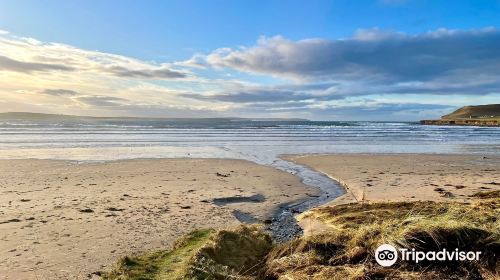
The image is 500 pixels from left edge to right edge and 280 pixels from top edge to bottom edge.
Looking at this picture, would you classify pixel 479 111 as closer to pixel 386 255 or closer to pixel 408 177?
pixel 408 177

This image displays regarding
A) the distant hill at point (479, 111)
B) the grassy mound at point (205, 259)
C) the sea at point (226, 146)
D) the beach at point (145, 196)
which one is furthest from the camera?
the distant hill at point (479, 111)

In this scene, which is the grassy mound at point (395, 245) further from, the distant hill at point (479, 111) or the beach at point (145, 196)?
the distant hill at point (479, 111)

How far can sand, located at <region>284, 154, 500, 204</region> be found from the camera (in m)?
11.5

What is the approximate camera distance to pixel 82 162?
1953cm

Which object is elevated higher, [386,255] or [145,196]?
[386,255]

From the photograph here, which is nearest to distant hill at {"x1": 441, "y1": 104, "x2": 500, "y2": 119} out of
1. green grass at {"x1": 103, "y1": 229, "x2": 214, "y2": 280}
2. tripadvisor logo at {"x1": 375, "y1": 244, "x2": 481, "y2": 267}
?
tripadvisor logo at {"x1": 375, "y1": 244, "x2": 481, "y2": 267}

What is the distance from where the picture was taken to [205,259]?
4.90 meters

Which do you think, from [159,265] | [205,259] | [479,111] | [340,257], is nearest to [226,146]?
[159,265]

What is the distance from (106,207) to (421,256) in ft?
25.2

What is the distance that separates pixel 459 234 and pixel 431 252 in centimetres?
45

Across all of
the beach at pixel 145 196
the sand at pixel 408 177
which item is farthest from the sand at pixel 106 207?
the sand at pixel 408 177

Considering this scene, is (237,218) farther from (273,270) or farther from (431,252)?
(431,252)

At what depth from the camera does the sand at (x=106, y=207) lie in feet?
20.5

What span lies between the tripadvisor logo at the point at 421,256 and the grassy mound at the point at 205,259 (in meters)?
1.53
